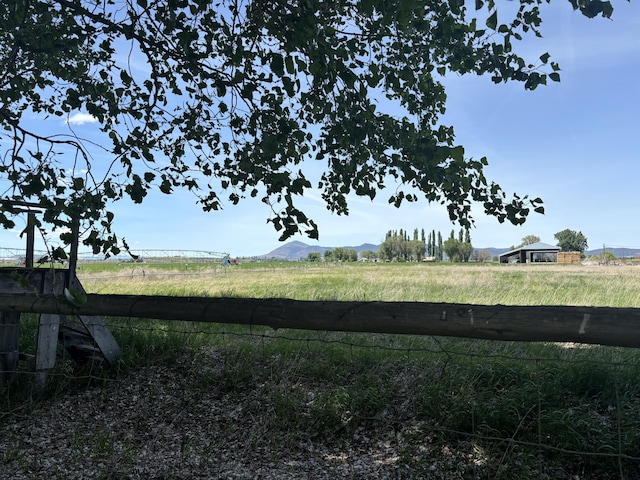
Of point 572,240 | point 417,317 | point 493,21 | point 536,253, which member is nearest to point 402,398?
point 417,317

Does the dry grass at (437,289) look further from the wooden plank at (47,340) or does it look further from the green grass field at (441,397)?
the wooden plank at (47,340)

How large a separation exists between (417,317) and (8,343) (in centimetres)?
504

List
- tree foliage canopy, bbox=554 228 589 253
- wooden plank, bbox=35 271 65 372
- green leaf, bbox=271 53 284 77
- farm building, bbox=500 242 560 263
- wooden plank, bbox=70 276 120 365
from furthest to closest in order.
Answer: tree foliage canopy, bbox=554 228 589 253 < farm building, bbox=500 242 560 263 < wooden plank, bbox=70 276 120 365 < wooden plank, bbox=35 271 65 372 < green leaf, bbox=271 53 284 77

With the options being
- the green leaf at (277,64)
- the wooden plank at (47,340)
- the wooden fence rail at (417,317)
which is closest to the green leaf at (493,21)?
the green leaf at (277,64)

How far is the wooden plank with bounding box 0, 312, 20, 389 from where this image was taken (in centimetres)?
509

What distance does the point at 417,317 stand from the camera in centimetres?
254

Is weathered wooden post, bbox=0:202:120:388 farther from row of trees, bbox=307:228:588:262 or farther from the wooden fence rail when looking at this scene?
row of trees, bbox=307:228:588:262

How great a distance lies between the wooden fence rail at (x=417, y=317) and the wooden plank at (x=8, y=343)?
2.43 m

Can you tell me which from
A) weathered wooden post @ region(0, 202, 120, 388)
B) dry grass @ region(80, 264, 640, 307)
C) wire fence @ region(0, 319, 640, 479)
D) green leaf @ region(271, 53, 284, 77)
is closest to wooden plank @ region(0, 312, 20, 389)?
weathered wooden post @ region(0, 202, 120, 388)

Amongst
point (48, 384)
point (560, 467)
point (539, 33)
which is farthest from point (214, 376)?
point (539, 33)

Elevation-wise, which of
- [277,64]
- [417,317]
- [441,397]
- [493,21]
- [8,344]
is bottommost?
[441,397]

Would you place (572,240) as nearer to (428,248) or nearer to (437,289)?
(428,248)

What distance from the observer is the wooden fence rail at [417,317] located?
2.21 meters

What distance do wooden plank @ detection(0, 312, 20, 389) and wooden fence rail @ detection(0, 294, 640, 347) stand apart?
243 cm
